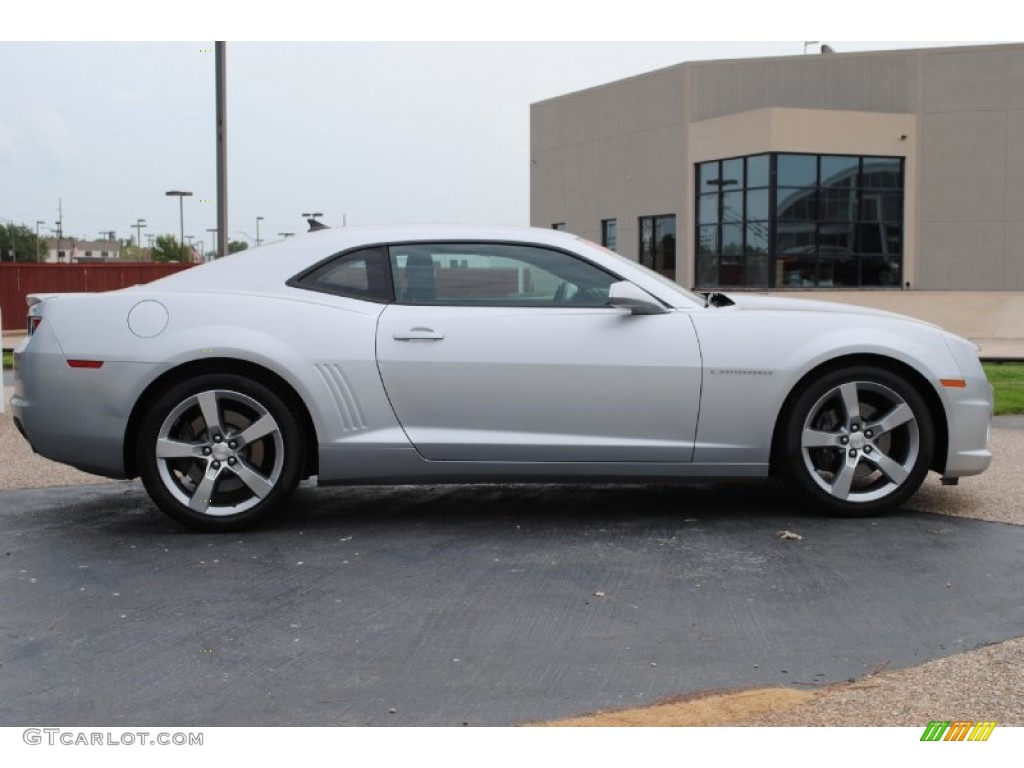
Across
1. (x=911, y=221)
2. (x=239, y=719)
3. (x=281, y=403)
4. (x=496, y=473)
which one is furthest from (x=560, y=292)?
(x=911, y=221)

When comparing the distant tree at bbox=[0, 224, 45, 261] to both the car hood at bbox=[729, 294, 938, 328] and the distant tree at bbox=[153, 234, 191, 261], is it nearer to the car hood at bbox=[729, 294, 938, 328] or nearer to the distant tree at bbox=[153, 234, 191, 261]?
the distant tree at bbox=[153, 234, 191, 261]

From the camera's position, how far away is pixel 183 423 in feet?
18.8

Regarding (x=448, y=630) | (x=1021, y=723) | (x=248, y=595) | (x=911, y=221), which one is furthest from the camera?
(x=911, y=221)

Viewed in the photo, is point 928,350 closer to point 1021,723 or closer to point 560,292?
point 560,292

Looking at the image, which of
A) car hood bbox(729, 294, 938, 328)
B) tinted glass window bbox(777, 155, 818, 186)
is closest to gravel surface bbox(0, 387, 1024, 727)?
car hood bbox(729, 294, 938, 328)

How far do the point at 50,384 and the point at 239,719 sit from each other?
9.64ft

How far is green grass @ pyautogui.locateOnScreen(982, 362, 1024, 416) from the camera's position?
11.6 meters

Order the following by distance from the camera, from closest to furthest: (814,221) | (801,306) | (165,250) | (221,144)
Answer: (801,306) < (221,144) < (814,221) < (165,250)

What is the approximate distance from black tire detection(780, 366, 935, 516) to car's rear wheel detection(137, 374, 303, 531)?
2450mm

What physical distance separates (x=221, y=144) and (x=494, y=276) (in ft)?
32.1

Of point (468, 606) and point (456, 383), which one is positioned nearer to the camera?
point (468, 606)

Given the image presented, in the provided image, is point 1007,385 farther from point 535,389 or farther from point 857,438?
point 535,389

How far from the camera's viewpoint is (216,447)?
565 cm

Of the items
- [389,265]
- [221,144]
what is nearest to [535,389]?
[389,265]
